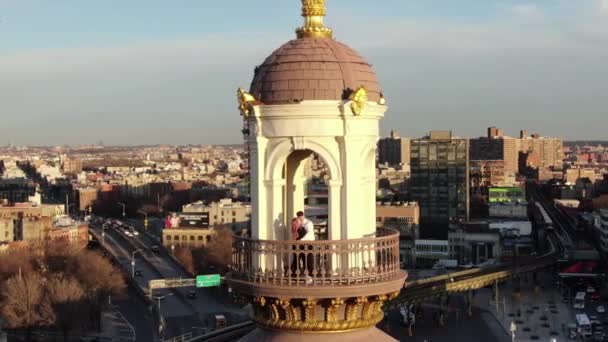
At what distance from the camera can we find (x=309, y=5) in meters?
6.61

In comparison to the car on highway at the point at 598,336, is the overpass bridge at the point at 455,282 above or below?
above

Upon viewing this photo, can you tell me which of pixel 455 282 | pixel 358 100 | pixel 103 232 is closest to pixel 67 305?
pixel 455 282

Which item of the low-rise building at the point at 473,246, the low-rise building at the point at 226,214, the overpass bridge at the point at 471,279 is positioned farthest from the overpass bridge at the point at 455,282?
the low-rise building at the point at 226,214

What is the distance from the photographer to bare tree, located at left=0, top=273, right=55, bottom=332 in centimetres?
5272

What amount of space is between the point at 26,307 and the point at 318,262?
5012 centimetres

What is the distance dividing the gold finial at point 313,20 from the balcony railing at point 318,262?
1509mm

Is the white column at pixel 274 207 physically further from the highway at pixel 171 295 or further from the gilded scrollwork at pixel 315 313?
the highway at pixel 171 295

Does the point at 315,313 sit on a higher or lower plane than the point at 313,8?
lower

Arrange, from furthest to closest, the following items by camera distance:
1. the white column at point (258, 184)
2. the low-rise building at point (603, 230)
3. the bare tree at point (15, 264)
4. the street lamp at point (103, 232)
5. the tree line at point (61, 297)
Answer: the street lamp at point (103, 232)
the low-rise building at point (603, 230)
the bare tree at point (15, 264)
the tree line at point (61, 297)
the white column at point (258, 184)

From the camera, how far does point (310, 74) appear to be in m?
6.20

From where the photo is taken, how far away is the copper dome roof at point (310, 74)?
6180 mm

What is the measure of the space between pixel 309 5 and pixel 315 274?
1947 mm

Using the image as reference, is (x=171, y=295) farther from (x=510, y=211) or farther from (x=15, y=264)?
(x=510, y=211)

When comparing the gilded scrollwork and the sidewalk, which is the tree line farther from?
the gilded scrollwork
